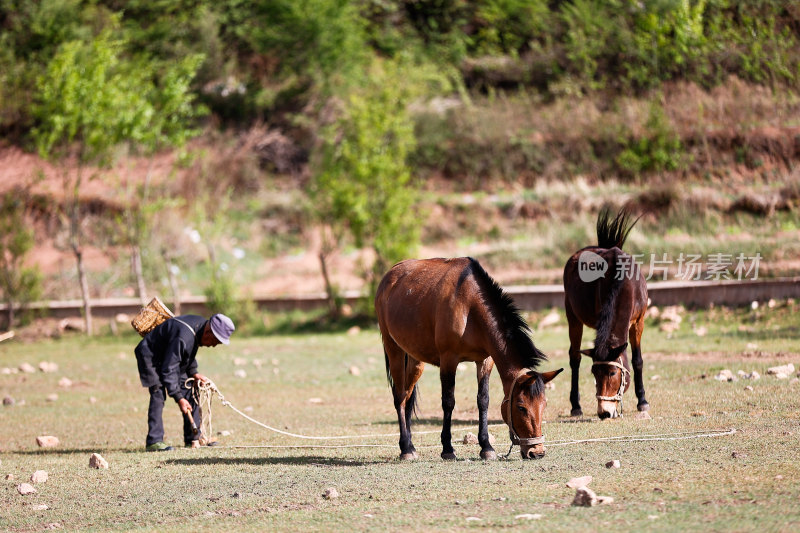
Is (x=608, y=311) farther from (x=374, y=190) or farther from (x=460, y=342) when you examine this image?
(x=374, y=190)

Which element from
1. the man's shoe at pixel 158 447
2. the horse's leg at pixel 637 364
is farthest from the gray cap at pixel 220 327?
the horse's leg at pixel 637 364

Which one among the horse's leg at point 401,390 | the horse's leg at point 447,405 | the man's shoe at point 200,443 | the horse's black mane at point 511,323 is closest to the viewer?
the horse's black mane at point 511,323

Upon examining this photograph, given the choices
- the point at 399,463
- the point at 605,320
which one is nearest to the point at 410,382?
the point at 399,463

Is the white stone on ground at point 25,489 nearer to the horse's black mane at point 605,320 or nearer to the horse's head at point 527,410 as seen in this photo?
the horse's head at point 527,410

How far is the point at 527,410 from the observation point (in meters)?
8.59

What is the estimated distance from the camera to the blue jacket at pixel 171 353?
1105cm

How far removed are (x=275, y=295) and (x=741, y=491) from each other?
24437 mm

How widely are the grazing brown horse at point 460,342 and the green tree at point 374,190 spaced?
16104mm

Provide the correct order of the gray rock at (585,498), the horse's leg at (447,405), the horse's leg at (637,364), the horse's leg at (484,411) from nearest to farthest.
Answer: the gray rock at (585,498), the horse's leg at (484,411), the horse's leg at (447,405), the horse's leg at (637,364)

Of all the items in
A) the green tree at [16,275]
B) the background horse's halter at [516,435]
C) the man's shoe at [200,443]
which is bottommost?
the green tree at [16,275]

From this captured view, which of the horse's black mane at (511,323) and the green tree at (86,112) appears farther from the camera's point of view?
the green tree at (86,112)

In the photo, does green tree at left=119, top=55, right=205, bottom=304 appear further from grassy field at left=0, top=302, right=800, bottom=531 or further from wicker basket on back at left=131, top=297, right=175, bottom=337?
wicker basket on back at left=131, top=297, right=175, bottom=337

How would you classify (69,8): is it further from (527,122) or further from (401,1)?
(527,122)

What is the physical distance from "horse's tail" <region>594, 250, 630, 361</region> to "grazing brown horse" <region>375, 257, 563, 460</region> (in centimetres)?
147
